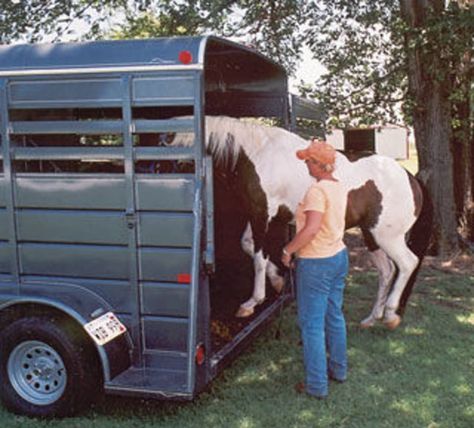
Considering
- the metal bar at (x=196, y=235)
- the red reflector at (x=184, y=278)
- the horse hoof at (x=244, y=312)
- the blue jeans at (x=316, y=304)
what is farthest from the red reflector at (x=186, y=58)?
the horse hoof at (x=244, y=312)

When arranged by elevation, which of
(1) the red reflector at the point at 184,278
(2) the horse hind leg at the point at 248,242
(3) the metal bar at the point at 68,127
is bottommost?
(2) the horse hind leg at the point at 248,242

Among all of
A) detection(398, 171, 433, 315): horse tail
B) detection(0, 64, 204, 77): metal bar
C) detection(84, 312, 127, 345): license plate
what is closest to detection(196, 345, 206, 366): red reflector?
detection(84, 312, 127, 345): license plate

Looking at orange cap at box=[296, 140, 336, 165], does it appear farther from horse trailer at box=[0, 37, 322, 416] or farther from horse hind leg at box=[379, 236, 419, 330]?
horse hind leg at box=[379, 236, 419, 330]

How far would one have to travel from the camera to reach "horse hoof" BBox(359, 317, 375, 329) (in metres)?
6.64

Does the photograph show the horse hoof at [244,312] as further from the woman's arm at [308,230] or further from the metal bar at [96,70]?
the metal bar at [96,70]

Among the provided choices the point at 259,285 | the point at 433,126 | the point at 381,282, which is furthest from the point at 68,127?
the point at 433,126

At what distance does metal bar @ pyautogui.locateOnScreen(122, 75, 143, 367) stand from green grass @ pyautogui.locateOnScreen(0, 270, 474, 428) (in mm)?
577

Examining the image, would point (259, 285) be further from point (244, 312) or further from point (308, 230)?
point (308, 230)

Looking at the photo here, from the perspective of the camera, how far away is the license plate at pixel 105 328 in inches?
168

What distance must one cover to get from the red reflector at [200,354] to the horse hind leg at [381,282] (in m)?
2.71

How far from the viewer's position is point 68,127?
4.43 m

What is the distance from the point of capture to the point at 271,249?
21.1ft

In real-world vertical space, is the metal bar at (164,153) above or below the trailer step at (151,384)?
above

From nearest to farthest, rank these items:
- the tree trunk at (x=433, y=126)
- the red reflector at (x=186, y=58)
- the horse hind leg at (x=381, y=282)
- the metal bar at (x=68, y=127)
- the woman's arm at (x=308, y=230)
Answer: the red reflector at (x=186, y=58) < the metal bar at (x=68, y=127) < the woman's arm at (x=308, y=230) < the horse hind leg at (x=381, y=282) < the tree trunk at (x=433, y=126)
